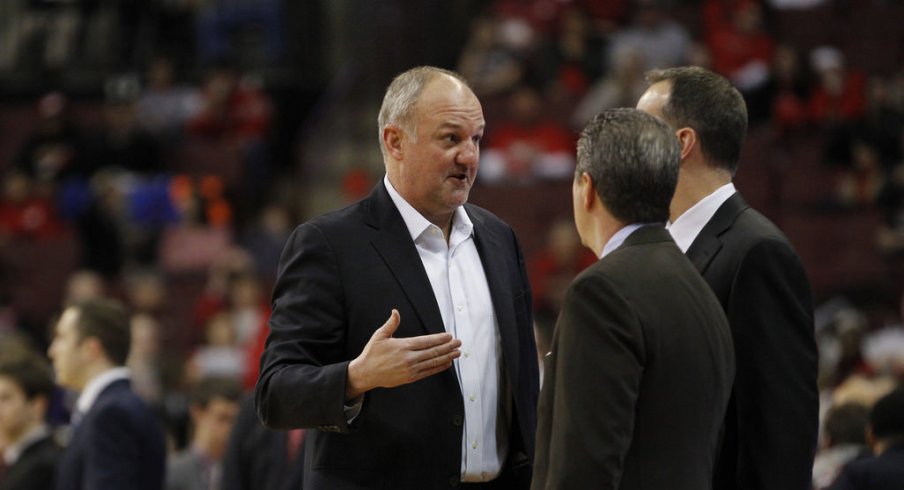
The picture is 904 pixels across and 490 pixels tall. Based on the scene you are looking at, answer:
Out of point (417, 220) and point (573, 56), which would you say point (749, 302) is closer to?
point (417, 220)

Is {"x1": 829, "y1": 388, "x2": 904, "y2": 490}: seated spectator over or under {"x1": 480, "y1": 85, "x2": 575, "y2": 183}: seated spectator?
under

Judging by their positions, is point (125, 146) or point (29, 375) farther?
point (125, 146)

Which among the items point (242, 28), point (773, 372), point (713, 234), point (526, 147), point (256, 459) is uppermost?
point (242, 28)

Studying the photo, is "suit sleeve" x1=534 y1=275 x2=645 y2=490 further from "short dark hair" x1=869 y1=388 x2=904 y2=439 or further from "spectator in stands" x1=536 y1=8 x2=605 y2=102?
"spectator in stands" x1=536 y1=8 x2=605 y2=102

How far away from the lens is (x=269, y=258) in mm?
12609

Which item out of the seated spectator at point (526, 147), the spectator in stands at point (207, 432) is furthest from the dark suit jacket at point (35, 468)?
the seated spectator at point (526, 147)

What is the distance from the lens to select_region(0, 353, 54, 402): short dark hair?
600cm

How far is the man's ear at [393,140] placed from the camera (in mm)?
3869

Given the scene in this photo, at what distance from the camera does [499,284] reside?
3973 millimetres

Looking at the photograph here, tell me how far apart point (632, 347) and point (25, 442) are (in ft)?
11.7

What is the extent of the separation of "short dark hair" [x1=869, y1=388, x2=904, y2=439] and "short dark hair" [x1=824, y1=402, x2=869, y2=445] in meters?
0.75

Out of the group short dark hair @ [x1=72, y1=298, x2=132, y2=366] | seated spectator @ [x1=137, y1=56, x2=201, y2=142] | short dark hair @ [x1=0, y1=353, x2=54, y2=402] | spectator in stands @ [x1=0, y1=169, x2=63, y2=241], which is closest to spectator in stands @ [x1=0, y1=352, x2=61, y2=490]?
short dark hair @ [x1=0, y1=353, x2=54, y2=402]

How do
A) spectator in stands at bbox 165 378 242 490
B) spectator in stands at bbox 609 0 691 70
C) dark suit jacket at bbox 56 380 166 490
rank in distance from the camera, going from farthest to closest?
spectator in stands at bbox 609 0 691 70 < spectator in stands at bbox 165 378 242 490 < dark suit jacket at bbox 56 380 166 490

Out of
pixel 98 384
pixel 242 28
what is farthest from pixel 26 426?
pixel 242 28
